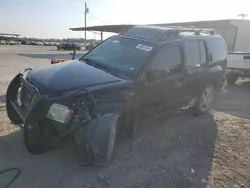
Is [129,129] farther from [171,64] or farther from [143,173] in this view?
[171,64]

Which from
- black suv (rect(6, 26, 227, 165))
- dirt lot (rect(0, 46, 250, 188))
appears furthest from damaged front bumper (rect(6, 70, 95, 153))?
dirt lot (rect(0, 46, 250, 188))

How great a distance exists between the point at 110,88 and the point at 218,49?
13.3 ft

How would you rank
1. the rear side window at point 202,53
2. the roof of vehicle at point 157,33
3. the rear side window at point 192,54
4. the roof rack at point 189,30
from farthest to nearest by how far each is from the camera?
the rear side window at point 202,53 → the rear side window at point 192,54 → the roof rack at point 189,30 → the roof of vehicle at point 157,33

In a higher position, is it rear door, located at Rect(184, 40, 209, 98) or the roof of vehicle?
the roof of vehicle

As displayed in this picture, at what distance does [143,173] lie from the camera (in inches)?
152

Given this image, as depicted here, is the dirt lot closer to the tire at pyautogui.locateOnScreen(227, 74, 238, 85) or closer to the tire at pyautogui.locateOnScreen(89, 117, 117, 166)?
the tire at pyautogui.locateOnScreen(89, 117, 117, 166)

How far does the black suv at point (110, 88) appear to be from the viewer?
3580 mm

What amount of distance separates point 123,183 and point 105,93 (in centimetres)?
120

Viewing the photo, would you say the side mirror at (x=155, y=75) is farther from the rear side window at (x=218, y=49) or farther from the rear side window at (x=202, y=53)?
the rear side window at (x=218, y=49)

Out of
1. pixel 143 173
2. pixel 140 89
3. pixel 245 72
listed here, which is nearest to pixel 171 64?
pixel 140 89

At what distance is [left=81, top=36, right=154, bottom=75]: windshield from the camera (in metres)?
4.56

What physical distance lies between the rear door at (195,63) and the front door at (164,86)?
28 cm

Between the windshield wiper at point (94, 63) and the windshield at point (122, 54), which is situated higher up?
the windshield at point (122, 54)

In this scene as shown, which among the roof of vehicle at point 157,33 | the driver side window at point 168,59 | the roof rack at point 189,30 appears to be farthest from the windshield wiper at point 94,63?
the roof rack at point 189,30
